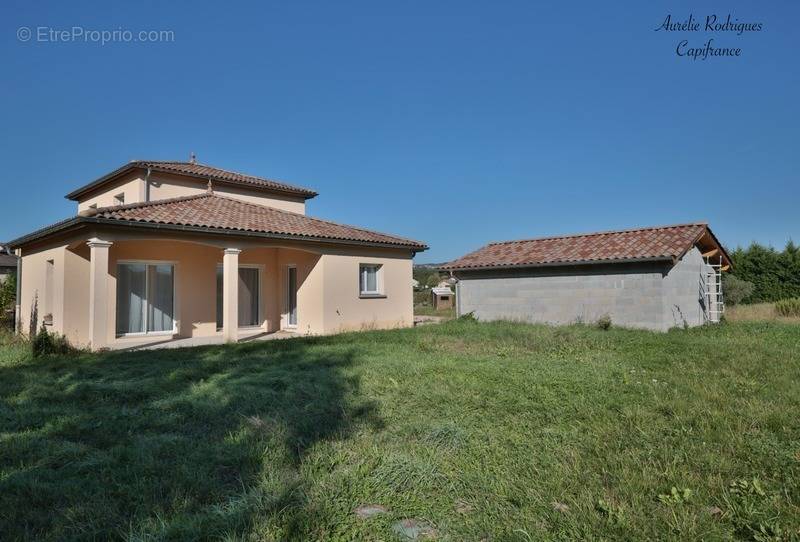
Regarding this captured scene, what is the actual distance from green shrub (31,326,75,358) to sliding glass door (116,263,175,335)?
2.28 metres

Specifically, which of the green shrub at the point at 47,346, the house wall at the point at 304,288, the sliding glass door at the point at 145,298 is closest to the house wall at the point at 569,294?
the house wall at the point at 304,288

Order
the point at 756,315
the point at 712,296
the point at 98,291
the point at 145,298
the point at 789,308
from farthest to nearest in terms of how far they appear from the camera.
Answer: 1. the point at 789,308
2. the point at 756,315
3. the point at 712,296
4. the point at 145,298
5. the point at 98,291

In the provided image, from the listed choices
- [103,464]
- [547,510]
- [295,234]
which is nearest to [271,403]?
[103,464]

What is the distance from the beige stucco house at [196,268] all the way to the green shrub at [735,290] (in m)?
17.6

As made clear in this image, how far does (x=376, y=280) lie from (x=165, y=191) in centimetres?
767

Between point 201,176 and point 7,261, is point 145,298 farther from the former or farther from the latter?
point 7,261

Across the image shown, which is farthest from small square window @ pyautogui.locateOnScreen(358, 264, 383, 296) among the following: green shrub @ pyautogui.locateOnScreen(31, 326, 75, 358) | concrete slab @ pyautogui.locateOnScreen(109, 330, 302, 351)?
green shrub @ pyautogui.locateOnScreen(31, 326, 75, 358)

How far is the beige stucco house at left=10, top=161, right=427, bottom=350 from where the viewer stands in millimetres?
11562

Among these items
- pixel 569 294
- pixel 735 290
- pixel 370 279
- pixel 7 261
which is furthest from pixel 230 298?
pixel 7 261

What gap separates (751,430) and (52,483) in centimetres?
618

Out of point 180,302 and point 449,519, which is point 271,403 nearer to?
point 449,519

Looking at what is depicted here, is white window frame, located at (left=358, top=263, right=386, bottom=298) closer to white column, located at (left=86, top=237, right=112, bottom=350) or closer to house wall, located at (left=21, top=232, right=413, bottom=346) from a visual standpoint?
house wall, located at (left=21, top=232, right=413, bottom=346)

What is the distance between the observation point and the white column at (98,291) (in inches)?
417

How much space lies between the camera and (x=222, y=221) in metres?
12.8
